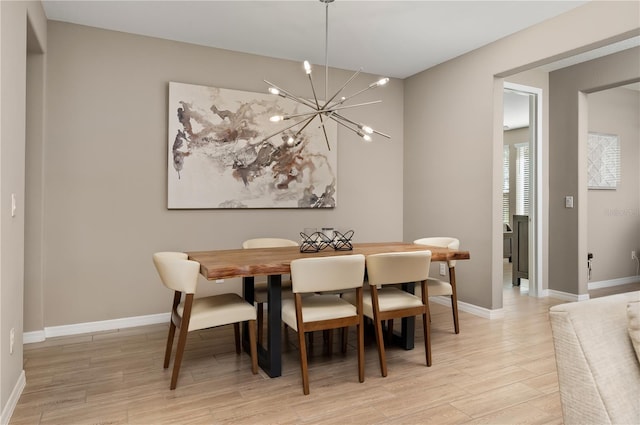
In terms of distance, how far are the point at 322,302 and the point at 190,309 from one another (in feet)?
2.82

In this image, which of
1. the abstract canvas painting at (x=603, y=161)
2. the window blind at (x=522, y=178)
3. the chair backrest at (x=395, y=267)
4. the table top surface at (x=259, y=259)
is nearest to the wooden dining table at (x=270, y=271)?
the table top surface at (x=259, y=259)

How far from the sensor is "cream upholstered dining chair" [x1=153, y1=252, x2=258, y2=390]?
2.47 m

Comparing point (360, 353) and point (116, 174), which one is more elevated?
point (116, 174)

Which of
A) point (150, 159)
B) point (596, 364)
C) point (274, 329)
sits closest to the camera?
point (596, 364)

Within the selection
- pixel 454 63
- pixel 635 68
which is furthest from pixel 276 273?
pixel 635 68

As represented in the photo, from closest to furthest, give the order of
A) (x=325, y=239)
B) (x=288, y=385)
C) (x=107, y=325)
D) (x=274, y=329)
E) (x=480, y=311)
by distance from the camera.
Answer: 1. (x=288, y=385)
2. (x=274, y=329)
3. (x=325, y=239)
4. (x=107, y=325)
5. (x=480, y=311)

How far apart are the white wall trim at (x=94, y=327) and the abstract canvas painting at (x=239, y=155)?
3.57 ft

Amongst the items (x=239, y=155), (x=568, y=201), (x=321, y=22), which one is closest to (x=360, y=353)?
(x=239, y=155)

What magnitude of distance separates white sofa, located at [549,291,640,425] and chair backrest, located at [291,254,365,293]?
1.42 m

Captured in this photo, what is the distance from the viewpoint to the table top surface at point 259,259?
245 cm

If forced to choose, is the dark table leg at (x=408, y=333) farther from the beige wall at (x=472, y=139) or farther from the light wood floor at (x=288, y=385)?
the beige wall at (x=472, y=139)

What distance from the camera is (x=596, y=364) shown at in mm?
1156

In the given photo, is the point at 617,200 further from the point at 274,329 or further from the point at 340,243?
the point at 274,329

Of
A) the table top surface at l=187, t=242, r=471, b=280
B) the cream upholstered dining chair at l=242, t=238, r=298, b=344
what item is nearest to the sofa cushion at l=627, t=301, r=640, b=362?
the table top surface at l=187, t=242, r=471, b=280
